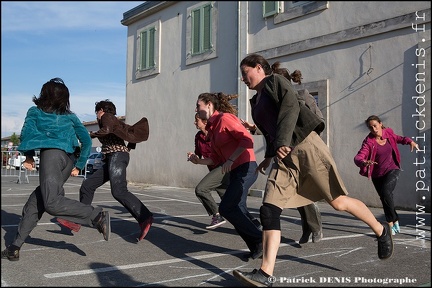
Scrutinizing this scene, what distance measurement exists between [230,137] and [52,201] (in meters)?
1.86

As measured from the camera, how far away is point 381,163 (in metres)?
6.32

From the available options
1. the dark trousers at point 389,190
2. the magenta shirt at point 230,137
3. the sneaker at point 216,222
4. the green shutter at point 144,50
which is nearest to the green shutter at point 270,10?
the green shutter at point 144,50

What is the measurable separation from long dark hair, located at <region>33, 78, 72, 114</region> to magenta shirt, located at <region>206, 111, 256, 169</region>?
1560 millimetres

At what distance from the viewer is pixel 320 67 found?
1284cm

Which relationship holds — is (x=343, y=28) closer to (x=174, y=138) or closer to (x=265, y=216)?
(x=174, y=138)

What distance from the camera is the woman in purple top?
247 inches

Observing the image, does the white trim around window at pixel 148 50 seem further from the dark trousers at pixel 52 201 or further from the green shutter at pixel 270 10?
the dark trousers at pixel 52 201

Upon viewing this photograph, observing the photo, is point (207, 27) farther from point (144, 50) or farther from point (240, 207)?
point (240, 207)

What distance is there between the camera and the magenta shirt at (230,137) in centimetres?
496

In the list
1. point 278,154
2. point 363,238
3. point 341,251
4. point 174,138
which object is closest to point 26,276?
point 278,154

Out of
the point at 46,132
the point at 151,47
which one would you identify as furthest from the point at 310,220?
the point at 151,47

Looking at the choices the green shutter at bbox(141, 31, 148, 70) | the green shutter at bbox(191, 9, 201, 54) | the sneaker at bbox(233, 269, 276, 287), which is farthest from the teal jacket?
the green shutter at bbox(141, 31, 148, 70)

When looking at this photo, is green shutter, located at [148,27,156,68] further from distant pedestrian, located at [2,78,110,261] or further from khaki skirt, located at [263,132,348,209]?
khaki skirt, located at [263,132,348,209]

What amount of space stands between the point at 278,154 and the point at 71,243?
9.64 ft
